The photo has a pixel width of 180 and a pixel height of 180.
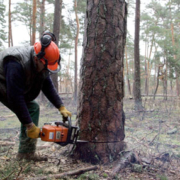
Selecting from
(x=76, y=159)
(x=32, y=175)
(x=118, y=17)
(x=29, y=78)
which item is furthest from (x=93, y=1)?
(x=32, y=175)

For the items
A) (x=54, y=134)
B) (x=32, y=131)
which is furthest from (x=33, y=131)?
(x=54, y=134)

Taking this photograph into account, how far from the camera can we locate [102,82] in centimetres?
255

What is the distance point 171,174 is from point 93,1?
2.63m

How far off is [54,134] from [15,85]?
786 mm

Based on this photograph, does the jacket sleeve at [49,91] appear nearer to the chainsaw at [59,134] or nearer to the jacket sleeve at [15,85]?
the chainsaw at [59,134]

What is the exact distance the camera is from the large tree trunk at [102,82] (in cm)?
255

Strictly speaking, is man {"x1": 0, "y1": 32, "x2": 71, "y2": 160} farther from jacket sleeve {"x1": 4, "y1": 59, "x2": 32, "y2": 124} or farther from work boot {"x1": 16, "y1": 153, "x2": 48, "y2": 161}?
work boot {"x1": 16, "y1": 153, "x2": 48, "y2": 161}

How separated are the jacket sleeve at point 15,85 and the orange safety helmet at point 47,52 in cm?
29

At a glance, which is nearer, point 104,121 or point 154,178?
→ point 154,178

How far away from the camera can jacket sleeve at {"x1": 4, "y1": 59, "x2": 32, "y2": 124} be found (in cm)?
200

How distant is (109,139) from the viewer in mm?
2592

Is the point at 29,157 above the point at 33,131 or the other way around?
the other way around

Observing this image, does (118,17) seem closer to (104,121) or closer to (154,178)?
(104,121)

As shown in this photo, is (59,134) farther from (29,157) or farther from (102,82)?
(102,82)
